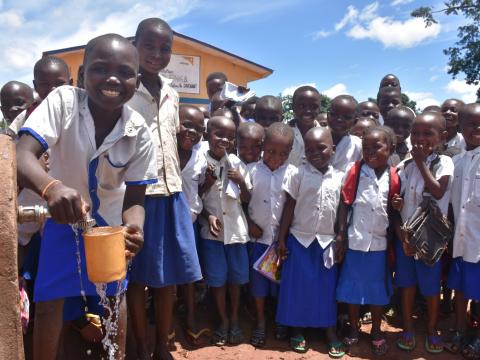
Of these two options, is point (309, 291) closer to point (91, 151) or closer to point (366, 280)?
point (366, 280)

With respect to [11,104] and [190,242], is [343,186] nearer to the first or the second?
[190,242]

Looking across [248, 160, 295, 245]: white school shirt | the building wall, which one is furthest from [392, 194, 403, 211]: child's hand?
the building wall

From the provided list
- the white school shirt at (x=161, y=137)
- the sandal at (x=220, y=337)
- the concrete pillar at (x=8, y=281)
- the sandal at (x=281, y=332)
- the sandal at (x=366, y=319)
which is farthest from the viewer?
the sandal at (x=366, y=319)

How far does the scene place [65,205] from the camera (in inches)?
55.4

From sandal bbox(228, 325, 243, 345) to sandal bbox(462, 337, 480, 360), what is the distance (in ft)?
5.03

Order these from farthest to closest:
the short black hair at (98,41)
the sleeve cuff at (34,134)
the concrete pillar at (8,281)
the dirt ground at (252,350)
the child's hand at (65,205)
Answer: the dirt ground at (252,350) < the short black hair at (98,41) < the sleeve cuff at (34,134) < the child's hand at (65,205) < the concrete pillar at (8,281)

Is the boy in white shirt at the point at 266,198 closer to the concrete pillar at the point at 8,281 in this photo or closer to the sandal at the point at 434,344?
the sandal at the point at 434,344

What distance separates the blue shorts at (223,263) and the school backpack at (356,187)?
0.84m

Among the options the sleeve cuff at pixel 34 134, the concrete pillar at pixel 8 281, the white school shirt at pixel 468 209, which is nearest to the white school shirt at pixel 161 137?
the sleeve cuff at pixel 34 134

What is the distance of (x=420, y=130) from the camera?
2988 mm

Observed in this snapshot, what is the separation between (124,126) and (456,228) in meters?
2.33

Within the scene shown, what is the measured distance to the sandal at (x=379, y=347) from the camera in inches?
119

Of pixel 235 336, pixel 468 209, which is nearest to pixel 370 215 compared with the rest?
pixel 468 209

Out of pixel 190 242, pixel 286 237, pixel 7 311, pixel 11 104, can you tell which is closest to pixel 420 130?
pixel 286 237
